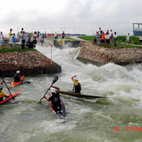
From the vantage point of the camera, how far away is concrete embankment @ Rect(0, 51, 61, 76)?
15633 millimetres

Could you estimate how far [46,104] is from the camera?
10.4 meters

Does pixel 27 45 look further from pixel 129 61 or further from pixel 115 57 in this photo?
pixel 129 61

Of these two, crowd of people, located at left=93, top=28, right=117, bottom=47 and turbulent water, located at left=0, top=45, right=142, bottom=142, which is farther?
crowd of people, located at left=93, top=28, right=117, bottom=47

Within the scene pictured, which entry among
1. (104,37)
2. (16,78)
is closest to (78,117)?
(16,78)

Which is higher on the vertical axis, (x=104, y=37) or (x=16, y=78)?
(x=104, y=37)

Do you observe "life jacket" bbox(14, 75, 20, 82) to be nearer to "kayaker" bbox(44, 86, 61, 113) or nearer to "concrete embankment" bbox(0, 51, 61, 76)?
"concrete embankment" bbox(0, 51, 61, 76)

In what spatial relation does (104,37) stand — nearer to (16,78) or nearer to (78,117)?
(16,78)

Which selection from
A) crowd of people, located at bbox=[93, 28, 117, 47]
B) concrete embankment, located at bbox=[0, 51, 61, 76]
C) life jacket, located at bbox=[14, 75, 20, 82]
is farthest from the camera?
crowd of people, located at bbox=[93, 28, 117, 47]

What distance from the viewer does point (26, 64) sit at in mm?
16328

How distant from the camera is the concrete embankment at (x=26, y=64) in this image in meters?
15.6

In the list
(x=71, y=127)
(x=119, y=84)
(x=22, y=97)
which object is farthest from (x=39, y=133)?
(x=119, y=84)

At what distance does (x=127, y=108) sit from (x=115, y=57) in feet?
40.5
